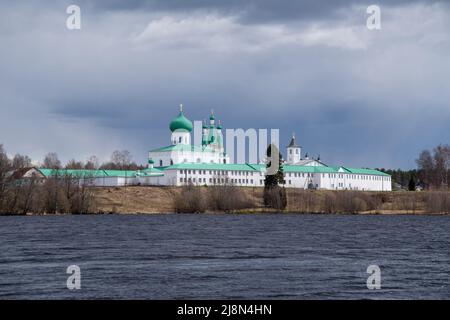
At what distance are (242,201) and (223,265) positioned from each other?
78.5 metres

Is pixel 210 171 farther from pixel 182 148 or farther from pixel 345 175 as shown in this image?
pixel 345 175

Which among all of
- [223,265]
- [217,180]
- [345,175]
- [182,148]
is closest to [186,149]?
[182,148]

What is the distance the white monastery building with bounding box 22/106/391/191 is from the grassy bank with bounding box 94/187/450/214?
11370 millimetres

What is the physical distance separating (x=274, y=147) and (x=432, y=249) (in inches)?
2860

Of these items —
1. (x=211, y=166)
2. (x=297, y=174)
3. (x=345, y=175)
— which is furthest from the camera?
(x=345, y=175)

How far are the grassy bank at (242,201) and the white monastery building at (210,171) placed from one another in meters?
11.4

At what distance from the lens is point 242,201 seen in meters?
116

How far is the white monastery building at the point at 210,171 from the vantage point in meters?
147

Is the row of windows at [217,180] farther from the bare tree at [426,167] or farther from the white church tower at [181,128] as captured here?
the bare tree at [426,167]

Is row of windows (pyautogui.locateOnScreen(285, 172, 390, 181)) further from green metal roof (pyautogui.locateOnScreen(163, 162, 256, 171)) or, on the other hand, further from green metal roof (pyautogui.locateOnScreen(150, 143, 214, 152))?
green metal roof (pyautogui.locateOnScreen(150, 143, 214, 152))


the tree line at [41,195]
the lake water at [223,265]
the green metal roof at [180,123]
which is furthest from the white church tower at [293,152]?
the lake water at [223,265]

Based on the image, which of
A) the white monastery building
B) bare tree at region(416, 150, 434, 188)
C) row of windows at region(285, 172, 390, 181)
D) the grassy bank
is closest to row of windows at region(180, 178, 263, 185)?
the white monastery building
